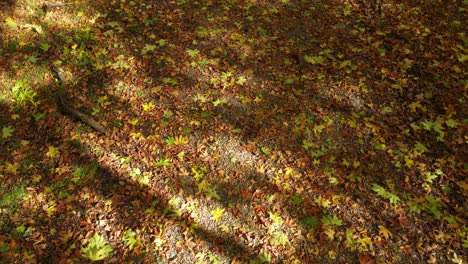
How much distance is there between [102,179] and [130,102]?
5.56 ft

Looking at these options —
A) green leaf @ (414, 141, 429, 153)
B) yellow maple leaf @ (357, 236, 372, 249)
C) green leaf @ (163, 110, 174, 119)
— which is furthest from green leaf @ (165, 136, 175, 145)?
green leaf @ (414, 141, 429, 153)

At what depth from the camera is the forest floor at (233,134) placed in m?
4.73

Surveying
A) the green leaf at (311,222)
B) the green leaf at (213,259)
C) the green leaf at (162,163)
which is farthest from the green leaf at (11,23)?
the green leaf at (311,222)

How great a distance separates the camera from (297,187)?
5.29m

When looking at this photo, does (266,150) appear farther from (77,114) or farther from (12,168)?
(12,168)

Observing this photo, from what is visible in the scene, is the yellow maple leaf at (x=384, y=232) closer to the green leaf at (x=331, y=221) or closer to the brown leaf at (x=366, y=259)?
the brown leaf at (x=366, y=259)

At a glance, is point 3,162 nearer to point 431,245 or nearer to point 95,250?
point 95,250

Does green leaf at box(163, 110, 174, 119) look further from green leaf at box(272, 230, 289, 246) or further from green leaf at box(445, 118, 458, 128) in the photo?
green leaf at box(445, 118, 458, 128)

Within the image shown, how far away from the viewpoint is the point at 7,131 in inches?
220

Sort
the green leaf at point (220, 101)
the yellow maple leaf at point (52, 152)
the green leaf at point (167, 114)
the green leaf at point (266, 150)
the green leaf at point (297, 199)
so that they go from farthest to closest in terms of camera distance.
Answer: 1. the green leaf at point (220, 101)
2. the green leaf at point (167, 114)
3. the green leaf at point (266, 150)
4. the yellow maple leaf at point (52, 152)
5. the green leaf at point (297, 199)

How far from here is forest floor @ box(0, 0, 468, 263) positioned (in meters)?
4.73

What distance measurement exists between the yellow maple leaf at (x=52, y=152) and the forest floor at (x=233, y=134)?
0.05 feet

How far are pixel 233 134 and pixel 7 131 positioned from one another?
3842mm

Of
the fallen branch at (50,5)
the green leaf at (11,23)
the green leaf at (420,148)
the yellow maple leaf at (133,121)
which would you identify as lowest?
the yellow maple leaf at (133,121)
